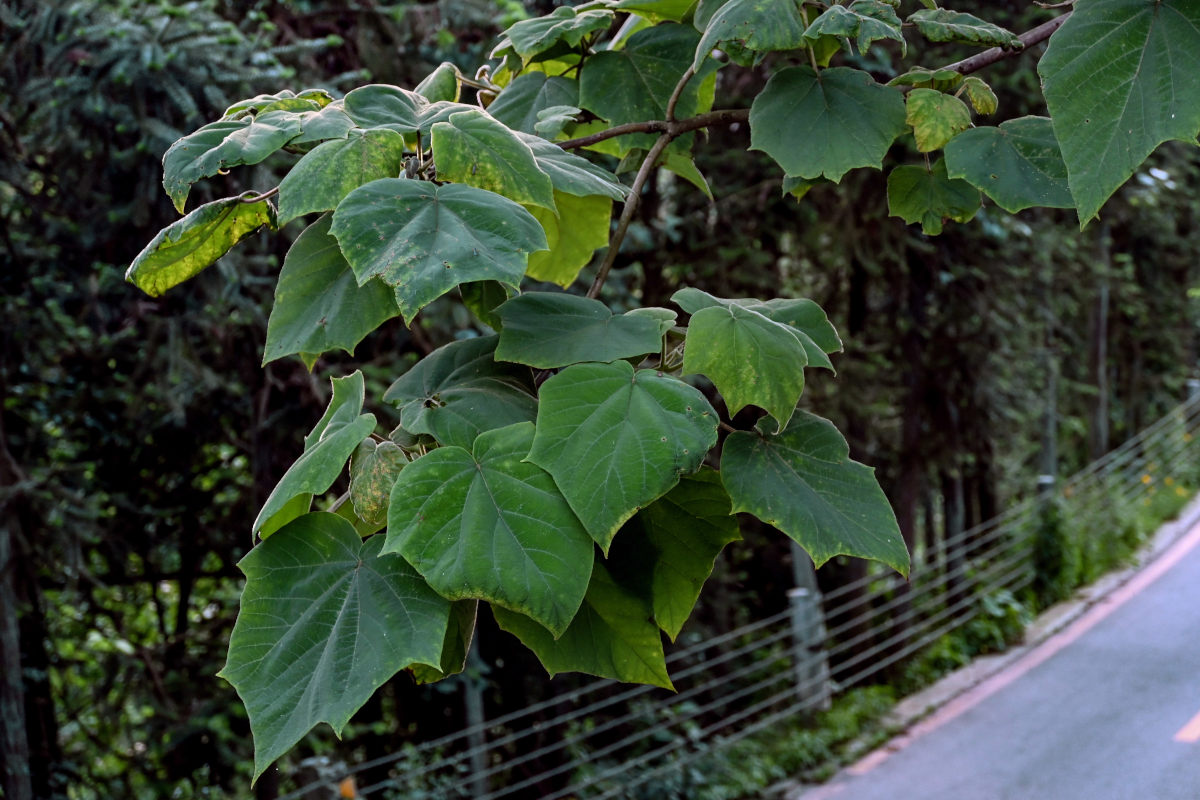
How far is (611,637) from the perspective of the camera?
2.95ft

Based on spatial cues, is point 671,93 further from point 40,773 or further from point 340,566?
point 40,773

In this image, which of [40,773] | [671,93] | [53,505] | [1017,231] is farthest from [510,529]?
[1017,231]

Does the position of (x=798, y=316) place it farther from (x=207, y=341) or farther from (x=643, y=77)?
(x=207, y=341)

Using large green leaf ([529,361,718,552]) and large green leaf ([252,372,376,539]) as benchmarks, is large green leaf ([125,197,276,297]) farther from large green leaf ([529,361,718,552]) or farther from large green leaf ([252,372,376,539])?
large green leaf ([529,361,718,552])

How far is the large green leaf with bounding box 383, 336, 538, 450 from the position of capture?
862mm

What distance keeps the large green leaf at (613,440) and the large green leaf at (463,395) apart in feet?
0.21

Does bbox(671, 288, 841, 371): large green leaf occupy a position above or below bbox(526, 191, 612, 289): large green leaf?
below

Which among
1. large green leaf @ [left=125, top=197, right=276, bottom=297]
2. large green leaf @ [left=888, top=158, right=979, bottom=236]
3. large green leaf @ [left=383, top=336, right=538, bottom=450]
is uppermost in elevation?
large green leaf @ [left=125, top=197, right=276, bottom=297]

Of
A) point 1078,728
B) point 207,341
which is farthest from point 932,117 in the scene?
point 1078,728

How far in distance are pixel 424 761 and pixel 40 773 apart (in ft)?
7.34

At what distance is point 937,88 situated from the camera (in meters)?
1.17

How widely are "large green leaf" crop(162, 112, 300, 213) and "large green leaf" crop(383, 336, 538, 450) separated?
23 cm

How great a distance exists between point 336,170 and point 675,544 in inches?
16.6

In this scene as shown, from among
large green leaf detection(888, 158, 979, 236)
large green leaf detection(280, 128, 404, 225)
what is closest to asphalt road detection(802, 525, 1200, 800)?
large green leaf detection(888, 158, 979, 236)
